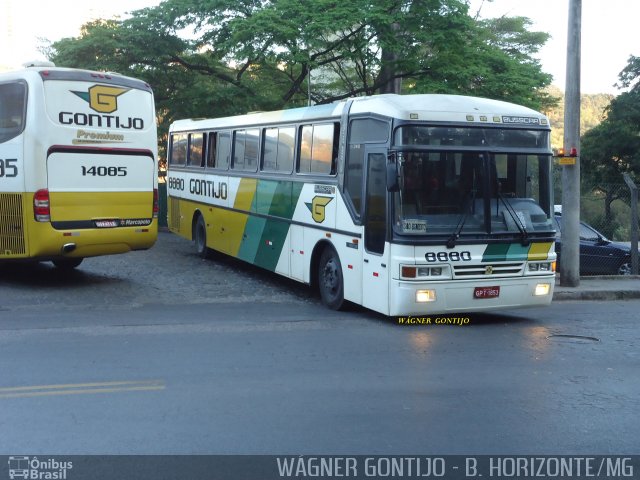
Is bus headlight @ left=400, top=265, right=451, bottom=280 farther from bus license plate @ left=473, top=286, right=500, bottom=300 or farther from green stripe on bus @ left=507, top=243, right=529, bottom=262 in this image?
green stripe on bus @ left=507, top=243, right=529, bottom=262

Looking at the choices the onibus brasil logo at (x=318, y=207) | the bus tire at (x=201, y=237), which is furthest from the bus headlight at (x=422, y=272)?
the bus tire at (x=201, y=237)

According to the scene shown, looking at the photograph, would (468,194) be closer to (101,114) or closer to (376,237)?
(376,237)

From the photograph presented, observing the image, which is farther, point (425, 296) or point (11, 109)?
point (11, 109)

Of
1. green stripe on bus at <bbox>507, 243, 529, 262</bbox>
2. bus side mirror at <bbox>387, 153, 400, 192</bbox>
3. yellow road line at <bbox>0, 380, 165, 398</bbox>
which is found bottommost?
yellow road line at <bbox>0, 380, 165, 398</bbox>

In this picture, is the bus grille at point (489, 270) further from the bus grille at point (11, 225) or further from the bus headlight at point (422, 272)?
the bus grille at point (11, 225)

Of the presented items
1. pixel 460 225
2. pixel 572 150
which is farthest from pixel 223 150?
pixel 460 225

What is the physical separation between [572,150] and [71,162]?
8.90 m

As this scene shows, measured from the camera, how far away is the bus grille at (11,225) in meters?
12.2

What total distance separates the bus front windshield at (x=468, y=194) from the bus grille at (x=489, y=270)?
0.42 meters

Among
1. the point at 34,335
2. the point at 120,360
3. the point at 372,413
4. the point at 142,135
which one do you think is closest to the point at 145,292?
the point at 142,135

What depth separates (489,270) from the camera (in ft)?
33.1

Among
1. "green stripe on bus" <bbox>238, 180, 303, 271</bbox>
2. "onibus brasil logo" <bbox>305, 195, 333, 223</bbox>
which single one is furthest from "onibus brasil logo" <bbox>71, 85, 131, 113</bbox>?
"onibus brasil logo" <bbox>305, 195, 333, 223</bbox>

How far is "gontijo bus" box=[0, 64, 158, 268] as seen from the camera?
12.0 m

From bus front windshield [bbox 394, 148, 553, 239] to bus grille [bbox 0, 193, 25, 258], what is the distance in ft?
20.9
